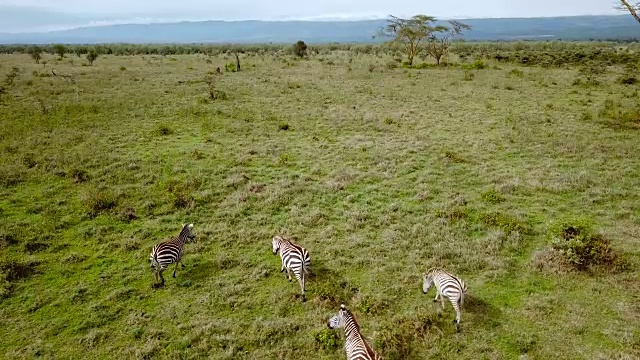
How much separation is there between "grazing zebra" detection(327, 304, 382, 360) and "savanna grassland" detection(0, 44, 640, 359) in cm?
71

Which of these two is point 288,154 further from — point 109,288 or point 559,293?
point 559,293

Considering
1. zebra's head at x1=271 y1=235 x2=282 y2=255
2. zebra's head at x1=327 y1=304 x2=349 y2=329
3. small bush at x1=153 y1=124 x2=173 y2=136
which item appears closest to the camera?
zebra's head at x1=327 y1=304 x2=349 y2=329

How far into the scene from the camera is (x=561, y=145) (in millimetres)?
22375

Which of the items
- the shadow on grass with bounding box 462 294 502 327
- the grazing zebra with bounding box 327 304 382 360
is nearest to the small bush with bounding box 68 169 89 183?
the grazing zebra with bounding box 327 304 382 360

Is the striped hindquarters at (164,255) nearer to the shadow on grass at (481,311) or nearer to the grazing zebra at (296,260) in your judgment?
the grazing zebra at (296,260)

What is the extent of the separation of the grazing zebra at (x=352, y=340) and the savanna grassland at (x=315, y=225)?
27.8 inches

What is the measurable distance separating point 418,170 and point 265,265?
10072 millimetres

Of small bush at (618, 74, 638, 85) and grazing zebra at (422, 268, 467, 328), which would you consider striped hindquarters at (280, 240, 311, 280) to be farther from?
small bush at (618, 74, 638, 85)

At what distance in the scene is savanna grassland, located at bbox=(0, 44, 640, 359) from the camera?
9.51 meters

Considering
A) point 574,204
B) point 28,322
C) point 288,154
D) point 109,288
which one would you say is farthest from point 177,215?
point 574,204

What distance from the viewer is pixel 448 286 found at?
9766 millimetres

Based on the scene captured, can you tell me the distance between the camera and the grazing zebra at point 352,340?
294 inches

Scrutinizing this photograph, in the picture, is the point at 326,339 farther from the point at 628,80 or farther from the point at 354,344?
the point at 628,80

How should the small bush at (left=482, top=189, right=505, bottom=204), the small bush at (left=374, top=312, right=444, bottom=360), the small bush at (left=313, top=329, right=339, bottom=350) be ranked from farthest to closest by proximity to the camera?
the small bush at (left=482, top=189, right=505, bottom=204), the small bush at (left=313, top=329, right=339, bottom=350), the small bush at (left=374, top=312, right=444, bottom=360)
